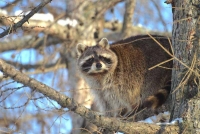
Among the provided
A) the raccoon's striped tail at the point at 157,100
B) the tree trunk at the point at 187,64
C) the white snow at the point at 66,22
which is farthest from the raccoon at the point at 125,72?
the white snow at the point at 66,22

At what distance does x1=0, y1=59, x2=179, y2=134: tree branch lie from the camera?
10.9 ft

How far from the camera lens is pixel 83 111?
140 inches

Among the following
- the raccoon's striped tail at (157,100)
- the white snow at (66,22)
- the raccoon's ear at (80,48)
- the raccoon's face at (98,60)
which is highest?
the white snow at (66,22)

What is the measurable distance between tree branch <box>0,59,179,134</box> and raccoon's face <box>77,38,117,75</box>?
184cm

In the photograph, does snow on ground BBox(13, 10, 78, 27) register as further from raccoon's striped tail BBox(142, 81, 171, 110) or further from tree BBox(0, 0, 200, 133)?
raccoon's striped tail BBox(142, 81, 171, 110)

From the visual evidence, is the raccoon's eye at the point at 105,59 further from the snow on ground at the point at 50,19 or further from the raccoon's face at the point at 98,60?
the snow on ground at the point at 50,19

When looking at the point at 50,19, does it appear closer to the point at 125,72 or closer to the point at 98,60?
the point at 98,60

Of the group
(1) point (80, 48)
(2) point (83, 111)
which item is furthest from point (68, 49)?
(2) point (83, 111)

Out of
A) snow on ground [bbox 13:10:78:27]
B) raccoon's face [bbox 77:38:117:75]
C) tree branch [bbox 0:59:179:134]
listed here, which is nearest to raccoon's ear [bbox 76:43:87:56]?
raccoon's face [bbox 77:38:117:75]

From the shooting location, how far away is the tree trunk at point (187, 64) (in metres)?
3.90

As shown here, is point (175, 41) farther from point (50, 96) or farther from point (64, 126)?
point (64, 126)

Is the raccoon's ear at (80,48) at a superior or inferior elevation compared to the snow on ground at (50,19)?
inferior

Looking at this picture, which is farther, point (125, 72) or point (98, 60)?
point (98, 60)

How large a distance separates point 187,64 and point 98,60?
6.04ft
